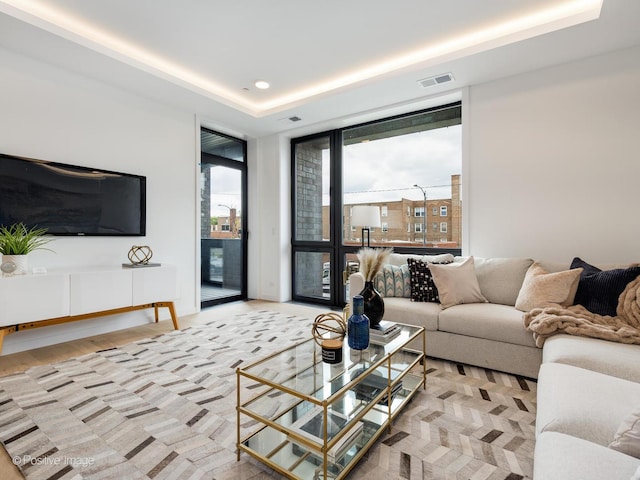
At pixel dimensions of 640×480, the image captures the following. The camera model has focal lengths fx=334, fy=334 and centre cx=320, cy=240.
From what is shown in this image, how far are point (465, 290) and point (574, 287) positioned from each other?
0.73 metres

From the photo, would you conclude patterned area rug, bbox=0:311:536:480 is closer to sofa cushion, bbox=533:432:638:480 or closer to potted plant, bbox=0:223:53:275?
sofa cushion, bbox=533:432:638:480

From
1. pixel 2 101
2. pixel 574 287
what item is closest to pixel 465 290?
pixel 574 287

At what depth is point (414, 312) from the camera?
108 inches

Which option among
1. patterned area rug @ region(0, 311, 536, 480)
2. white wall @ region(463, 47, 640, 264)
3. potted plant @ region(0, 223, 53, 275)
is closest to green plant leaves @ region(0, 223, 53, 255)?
potted plant @ region(0, 223, 53, 275)

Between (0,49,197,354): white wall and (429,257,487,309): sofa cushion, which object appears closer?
(429,257,487,309): sofa cushion

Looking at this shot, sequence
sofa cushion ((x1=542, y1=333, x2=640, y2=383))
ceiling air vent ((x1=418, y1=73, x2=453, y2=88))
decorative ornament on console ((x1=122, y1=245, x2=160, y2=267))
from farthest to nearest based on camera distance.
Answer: decorative ornament on console ((x1=122, y1=245, x2=160, y2=267)) < ceiling air vent ((x1=418, y1=73, x2=453, y2=88)) < sofa cushion ((x1=542, y1=333, x2=640, y2=383))

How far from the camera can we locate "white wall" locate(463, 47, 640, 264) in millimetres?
2832

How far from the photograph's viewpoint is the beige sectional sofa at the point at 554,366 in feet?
2.90

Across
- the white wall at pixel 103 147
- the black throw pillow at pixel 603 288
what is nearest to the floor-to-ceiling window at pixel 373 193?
the black throw pillow at pixel 603 288

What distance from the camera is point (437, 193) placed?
3.97 metres

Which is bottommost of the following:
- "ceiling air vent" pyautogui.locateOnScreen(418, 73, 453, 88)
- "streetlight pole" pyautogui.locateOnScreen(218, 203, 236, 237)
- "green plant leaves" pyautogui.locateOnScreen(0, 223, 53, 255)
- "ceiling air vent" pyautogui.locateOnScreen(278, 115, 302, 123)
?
"green plant leaves" pyautogui.locateOnScreen(0, 223, 53, 255)

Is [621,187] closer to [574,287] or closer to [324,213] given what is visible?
[574,287]

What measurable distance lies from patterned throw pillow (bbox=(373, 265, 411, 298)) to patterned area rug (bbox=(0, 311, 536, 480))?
2.16ft

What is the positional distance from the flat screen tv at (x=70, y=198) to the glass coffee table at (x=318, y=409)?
2552mm
